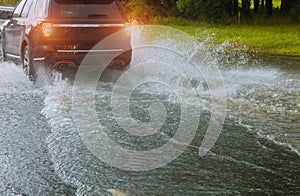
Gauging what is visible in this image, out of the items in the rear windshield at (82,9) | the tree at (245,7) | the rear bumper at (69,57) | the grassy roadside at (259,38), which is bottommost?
the tree at (245,7)

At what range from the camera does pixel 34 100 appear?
829cm

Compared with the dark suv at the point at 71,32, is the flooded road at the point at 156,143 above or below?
below

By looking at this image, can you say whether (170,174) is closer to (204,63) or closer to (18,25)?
(18,25)

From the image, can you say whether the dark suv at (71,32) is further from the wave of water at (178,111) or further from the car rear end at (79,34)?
the wave of water at (178,111)

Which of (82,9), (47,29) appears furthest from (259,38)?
(47,29)

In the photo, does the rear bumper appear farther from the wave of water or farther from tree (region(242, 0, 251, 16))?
tree (region(242, 0, 251, 16))

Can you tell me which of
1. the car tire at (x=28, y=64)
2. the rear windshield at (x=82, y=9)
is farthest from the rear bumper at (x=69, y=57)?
the rear windshield at (x=82, y=9)

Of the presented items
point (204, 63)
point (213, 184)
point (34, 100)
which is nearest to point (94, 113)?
point (34, 100)

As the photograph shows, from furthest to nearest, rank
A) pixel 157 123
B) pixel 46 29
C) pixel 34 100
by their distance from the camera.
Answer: pixel 46 29 → pixel 34 100 → pixel 157 123

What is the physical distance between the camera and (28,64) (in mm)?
9742

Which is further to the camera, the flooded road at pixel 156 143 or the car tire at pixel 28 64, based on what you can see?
the car tire at pixel 28 64

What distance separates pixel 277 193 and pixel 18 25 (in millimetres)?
7952

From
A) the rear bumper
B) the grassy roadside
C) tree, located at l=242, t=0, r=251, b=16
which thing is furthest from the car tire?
tree, located at l=242, t=0, r=251, b=16

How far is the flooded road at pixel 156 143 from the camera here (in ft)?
14.3
